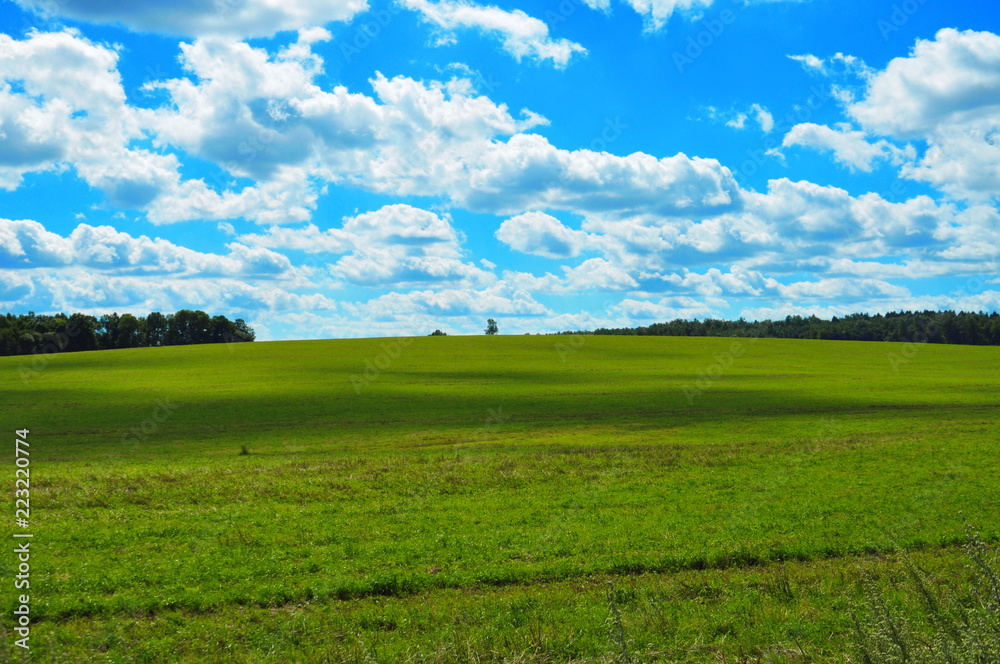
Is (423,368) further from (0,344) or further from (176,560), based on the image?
(0,344)

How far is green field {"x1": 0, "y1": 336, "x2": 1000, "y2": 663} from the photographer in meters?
11.4

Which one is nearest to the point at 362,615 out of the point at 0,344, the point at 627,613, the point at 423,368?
the point at 627,613

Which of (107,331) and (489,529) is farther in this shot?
(107,331)

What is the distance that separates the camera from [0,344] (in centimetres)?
13262

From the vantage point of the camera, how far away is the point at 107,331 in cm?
15350

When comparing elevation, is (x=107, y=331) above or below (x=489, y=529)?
above

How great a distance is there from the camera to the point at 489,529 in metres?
18.3

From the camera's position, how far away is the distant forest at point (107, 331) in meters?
136

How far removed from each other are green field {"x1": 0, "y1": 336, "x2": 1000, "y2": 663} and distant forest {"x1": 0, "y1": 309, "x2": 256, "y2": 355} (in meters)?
101

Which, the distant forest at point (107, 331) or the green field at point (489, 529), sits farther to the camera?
the distant forest at point (107, 331)

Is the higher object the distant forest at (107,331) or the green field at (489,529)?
the distant forest at (107,331)

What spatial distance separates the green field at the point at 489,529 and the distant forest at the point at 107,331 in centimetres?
10085

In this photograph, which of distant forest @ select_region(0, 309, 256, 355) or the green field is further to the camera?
distant forest @ select_region(0, 309, 256, 355)

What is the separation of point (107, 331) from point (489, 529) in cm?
16263
